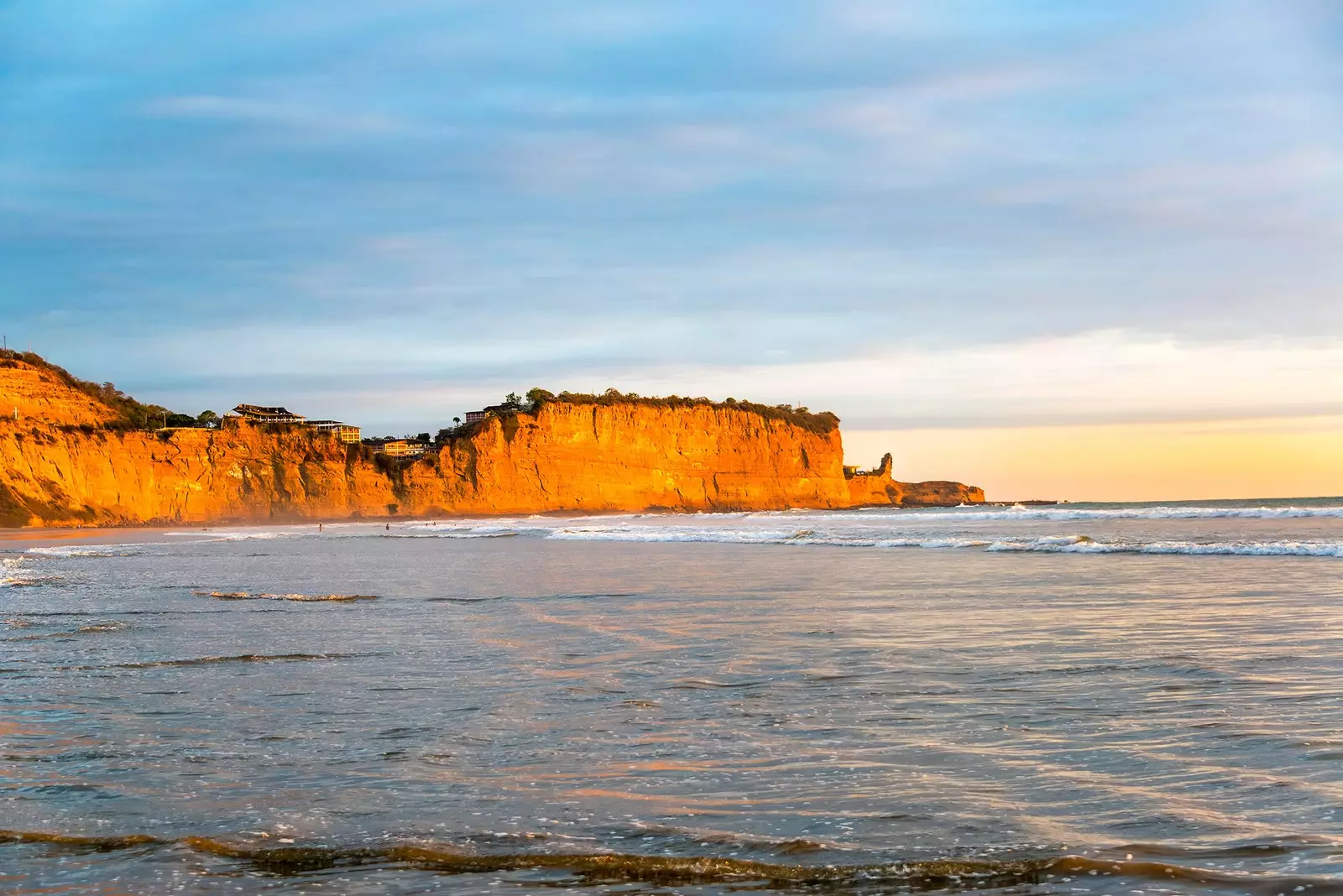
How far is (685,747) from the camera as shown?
5410mm

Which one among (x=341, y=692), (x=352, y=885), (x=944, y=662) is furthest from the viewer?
(x=944, y=662)

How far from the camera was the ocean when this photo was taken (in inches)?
146

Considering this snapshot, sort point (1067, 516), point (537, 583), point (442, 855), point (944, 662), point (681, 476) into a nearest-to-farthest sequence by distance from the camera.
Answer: point (442, 855) → point (944, 662) → point (537, 583) → point (1067, 516) → point (681, 476)

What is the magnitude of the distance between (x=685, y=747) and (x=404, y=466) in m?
78.4

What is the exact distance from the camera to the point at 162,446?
69.6 m

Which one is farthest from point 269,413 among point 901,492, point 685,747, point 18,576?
point 685,747

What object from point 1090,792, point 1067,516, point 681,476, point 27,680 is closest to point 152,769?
point 27,680

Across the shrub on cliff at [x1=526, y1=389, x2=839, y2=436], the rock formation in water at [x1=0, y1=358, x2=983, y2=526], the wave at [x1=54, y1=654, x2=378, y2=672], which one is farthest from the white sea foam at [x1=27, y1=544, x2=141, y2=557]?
the shrub on cliff at [x1=526, y1=389, x2=839, y2=436]

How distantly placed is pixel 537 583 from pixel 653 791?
1255cm

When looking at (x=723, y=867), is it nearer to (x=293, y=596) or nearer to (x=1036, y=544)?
(x=293, y=596)

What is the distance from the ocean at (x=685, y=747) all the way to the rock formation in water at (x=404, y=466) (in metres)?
59.2

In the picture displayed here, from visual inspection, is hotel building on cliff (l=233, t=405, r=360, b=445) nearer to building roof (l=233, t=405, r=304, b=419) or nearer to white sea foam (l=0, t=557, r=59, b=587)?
building roof (l=233, t=405, r=304, b=419)

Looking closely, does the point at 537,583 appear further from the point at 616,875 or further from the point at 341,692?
the point at 616,875

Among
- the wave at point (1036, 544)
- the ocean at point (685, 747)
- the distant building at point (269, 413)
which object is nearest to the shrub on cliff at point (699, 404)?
the distant building at point (269, 413)
